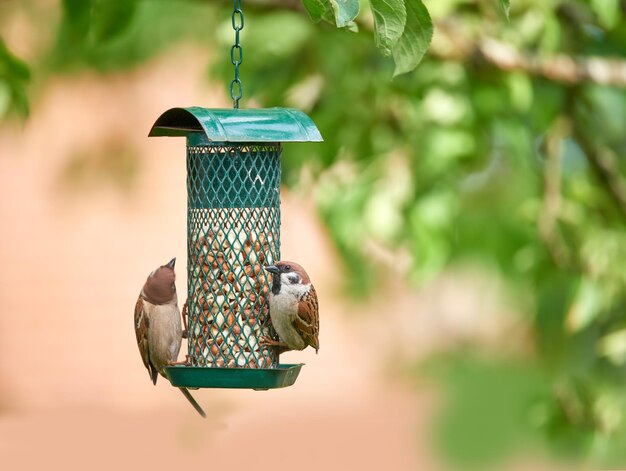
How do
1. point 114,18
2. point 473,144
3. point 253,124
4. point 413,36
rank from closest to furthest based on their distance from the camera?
point 413,36 → point 253,124 → point 114,18 → point 473,144

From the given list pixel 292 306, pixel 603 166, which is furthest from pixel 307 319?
pixel 603 166

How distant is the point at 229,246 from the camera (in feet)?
13.3

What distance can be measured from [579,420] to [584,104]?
174 centimetres

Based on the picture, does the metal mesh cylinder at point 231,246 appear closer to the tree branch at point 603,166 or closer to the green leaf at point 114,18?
the green leaf at point 114,18

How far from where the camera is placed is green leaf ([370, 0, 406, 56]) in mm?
2677

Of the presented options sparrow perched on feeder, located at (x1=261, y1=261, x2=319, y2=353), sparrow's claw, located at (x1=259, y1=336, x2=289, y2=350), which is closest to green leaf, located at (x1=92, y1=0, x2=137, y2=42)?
sparrow perched on feeder, located at (x1=261, y1=261, x2=319, y2=353)

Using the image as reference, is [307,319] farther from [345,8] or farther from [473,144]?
[473,144]

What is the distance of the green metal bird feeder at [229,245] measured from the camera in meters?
3.99

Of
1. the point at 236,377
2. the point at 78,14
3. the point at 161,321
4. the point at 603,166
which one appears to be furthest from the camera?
the point at 603,166

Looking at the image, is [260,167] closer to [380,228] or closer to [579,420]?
[380,228]

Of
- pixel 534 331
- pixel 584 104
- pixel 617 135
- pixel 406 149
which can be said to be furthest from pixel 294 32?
pixel 534 331

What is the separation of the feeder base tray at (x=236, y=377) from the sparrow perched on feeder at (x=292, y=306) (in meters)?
0.11

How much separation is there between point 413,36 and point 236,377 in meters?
1.41

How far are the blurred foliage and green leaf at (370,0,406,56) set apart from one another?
2.27m
